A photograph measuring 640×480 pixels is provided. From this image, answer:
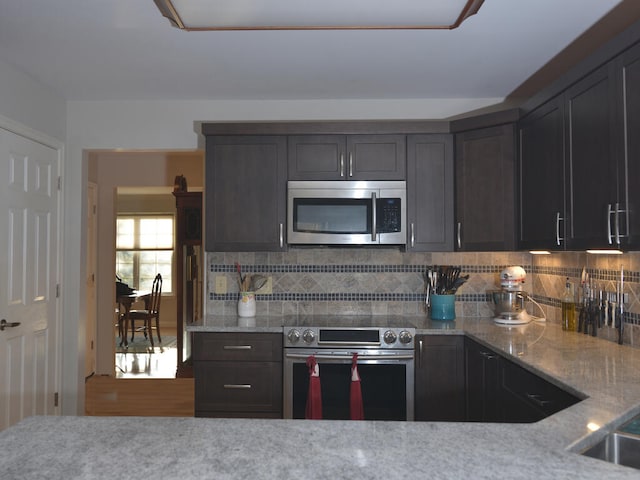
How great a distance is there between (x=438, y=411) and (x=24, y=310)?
2568mm

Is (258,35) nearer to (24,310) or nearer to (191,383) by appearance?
(24,310)

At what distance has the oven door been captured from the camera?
3078 millimetres

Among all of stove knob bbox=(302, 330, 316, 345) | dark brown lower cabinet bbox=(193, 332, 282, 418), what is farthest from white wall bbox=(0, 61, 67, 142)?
stove knob bbox=(302, 330, 316, 345)

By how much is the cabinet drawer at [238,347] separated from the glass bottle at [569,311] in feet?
5.35

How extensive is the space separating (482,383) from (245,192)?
185cm

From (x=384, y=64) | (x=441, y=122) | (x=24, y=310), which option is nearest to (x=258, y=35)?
(x=384, y=64)

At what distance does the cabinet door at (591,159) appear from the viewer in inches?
83.6

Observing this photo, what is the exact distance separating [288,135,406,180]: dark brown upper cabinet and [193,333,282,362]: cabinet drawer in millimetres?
1059

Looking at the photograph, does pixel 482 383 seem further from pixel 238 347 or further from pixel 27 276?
pixel 27 276

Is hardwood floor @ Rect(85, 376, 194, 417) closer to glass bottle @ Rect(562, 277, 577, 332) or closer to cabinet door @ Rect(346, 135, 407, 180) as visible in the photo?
cabinet door @ Rect(346, 135, 407, 180)

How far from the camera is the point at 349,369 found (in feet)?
10.2

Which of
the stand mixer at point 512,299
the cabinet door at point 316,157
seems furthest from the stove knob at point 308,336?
the stand mixer at point 512,299

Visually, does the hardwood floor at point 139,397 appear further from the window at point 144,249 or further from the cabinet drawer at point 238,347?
the window at point 144,249

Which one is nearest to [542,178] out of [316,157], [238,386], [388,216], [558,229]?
[558,229]
